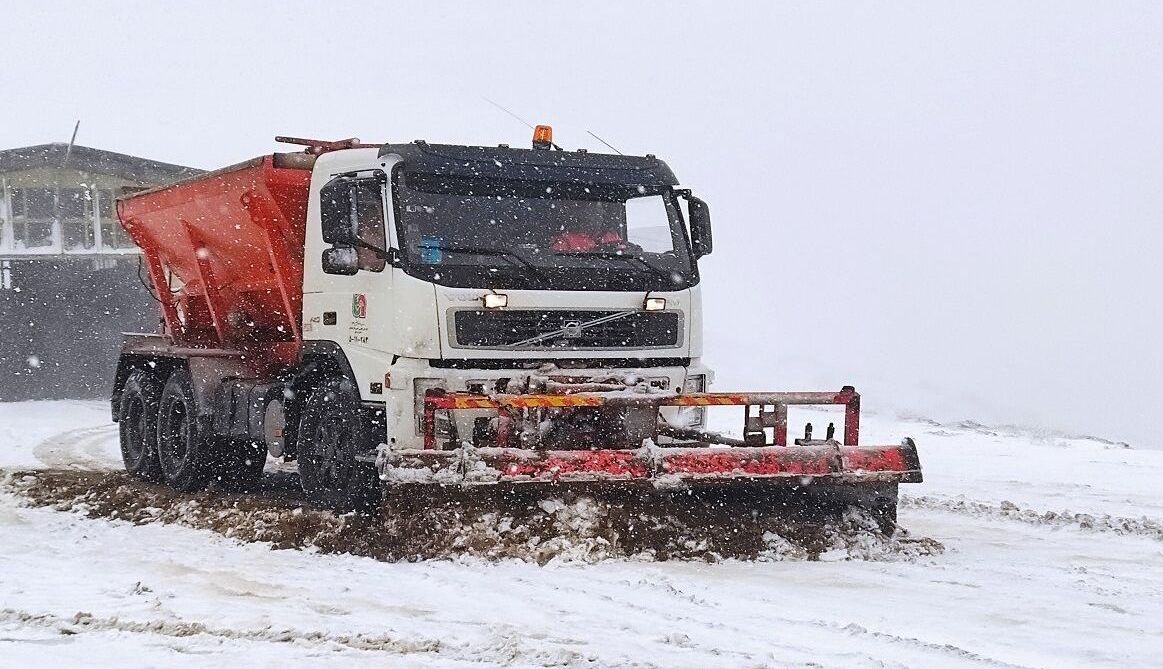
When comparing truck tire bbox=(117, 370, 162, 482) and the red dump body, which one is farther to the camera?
truck tire bbox=(117, 370, 162, 482)

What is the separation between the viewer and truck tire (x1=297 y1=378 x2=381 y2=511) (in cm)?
895

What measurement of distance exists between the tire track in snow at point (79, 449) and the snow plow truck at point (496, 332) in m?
4.97

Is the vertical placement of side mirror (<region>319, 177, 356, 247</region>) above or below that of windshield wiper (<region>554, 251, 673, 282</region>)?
above

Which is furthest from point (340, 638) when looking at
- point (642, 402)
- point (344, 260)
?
point (344, 260)

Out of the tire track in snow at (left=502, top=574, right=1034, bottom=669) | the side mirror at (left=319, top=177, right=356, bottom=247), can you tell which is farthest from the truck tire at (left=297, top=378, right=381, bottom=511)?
the tire track in snow at (left=502, top=574, right=1034, bottom=669)

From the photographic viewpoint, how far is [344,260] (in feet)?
29.2

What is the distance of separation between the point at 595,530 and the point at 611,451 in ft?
1.54

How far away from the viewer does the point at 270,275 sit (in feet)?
34.1

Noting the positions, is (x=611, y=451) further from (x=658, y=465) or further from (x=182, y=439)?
(x=182, y=439)

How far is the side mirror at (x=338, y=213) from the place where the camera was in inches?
346

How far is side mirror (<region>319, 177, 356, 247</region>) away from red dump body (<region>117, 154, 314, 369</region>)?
3.32ft

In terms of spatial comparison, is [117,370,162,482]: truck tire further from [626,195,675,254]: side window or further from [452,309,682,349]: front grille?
[626,195,675,254]: side window

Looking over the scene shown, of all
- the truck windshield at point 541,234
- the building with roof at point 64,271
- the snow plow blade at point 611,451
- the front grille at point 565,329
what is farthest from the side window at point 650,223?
the building with roof at point 64,271

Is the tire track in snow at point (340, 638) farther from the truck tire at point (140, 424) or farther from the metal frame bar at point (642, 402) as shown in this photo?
the truck tire at point (140, 424)
